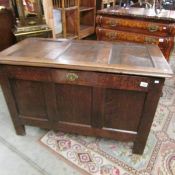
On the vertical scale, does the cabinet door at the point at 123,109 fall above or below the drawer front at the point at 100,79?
below

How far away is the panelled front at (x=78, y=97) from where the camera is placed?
1.13m

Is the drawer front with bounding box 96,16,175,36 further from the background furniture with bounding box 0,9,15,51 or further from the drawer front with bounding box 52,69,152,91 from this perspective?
the background furniture with bounding box 0,9,15,51

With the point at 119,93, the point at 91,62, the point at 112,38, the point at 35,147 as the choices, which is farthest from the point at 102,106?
the point at 112,38

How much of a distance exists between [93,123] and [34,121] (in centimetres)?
50

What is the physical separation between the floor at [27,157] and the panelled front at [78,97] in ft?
0.71

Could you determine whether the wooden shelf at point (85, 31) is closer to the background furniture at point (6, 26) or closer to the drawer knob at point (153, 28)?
the background furniture at point (6, 26)

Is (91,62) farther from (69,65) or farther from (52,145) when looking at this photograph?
(52,145)

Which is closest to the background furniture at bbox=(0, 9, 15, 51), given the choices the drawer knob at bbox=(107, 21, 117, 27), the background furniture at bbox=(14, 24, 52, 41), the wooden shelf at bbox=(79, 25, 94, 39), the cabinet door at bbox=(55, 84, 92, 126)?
the background furniture at bbox=(14, 24, 52, 41)

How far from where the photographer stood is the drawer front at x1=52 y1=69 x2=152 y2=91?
3.55ft

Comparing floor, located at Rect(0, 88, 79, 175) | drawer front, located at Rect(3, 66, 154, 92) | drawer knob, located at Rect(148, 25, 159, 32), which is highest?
drawer knob, located at Rect(148, 25, 159, 32)

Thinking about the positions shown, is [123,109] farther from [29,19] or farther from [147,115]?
[29,19]

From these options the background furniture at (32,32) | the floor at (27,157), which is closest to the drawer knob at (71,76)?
the floor at (27,157)

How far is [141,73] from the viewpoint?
40.5 inches

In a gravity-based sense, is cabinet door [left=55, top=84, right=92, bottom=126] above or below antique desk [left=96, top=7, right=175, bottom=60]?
below
